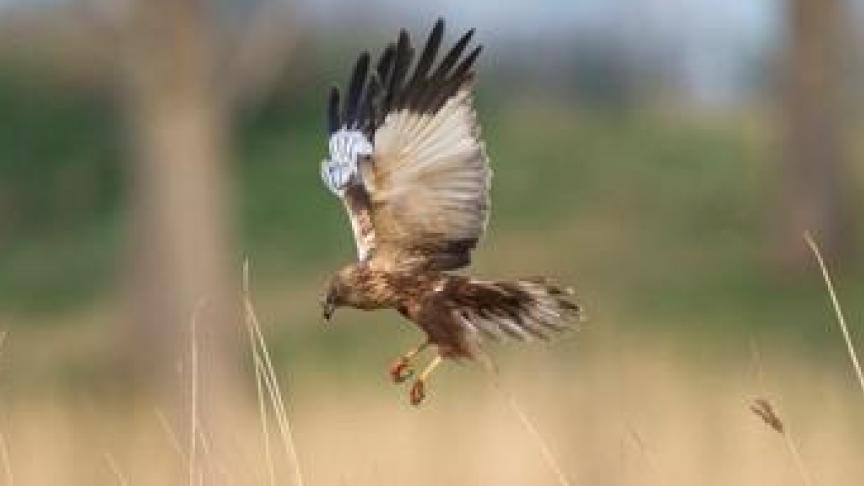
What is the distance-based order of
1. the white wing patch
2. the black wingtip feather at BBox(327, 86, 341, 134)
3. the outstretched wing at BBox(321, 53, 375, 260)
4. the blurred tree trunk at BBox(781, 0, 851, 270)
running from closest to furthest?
the outstretched wing at BBox(321, 53, 375, 260) < the white wing patch < the black wingtip feather at BBox(327, 86, 341, 134) < the blurred tree trunk at BBox(781, 0, 851, 270)

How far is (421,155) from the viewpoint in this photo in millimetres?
3010

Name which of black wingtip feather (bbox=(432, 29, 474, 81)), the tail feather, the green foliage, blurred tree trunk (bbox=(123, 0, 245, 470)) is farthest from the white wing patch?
the green foliage

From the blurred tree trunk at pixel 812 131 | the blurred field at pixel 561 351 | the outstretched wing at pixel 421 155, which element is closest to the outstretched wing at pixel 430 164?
the outstretched wing at pixel 421 155

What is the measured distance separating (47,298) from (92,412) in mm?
5710

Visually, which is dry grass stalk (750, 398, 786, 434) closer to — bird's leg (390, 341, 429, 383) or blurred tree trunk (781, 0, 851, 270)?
bird's leg (390, 341, 429, 383)

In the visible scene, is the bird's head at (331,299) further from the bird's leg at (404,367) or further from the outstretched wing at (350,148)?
the outstretched wing at (350,148)

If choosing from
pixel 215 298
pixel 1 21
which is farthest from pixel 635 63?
pixel 215 298

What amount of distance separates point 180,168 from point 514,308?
9160 millimetres

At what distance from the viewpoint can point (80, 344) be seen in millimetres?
15086

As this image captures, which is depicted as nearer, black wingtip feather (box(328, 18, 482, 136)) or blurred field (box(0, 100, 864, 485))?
black wingtip feather (box(328, 18, 482, 136))

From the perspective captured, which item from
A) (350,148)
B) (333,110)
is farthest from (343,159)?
(333,110)

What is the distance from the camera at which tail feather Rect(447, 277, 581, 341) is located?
2.58 metres

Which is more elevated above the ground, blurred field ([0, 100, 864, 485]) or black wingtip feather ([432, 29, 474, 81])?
black wingtip feather ([432, 29, 474, 81])

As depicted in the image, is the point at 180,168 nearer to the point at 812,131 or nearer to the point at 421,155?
the point at 812,131
